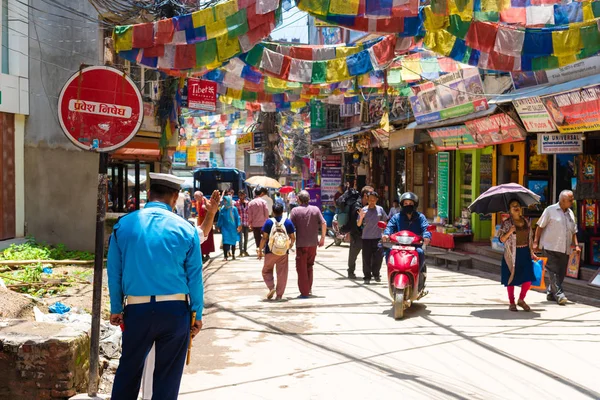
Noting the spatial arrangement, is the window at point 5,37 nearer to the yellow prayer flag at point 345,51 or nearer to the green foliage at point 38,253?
the green foliage at point 38,253

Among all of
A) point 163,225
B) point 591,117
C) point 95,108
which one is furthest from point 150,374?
point 591,117

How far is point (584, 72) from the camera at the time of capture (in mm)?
13133

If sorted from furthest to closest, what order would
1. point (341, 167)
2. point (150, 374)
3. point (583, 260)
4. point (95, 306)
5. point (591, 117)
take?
1. point (341, 167)
2. point (583, 260)
3. point (591, 117)
4. point (95, 306)
5. point (150, 374)

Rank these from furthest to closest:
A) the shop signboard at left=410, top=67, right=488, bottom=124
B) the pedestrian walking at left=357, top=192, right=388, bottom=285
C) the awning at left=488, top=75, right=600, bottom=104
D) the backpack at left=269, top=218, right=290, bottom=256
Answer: the shop signboard at left=410, top=67, right=488, bottom=124
the pedestrian walking at left=357, top=192, right=388, bottom=285
the awning at left=488, top=75, right=600, bottom=104
the backpack at left=269, top=218, right=290, bottom=256

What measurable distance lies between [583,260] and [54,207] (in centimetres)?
1125

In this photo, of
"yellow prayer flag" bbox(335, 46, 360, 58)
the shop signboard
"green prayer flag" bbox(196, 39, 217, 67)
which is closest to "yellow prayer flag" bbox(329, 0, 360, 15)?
"green prayer flag" bbox(196, 39, 217, 67)

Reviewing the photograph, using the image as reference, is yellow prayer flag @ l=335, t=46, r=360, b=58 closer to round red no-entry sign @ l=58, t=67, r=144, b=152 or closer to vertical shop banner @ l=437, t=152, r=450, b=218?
round red no-entry sign @ l=58, t=67, r=144, b=152

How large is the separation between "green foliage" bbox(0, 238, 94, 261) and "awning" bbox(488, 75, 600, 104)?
371 inches

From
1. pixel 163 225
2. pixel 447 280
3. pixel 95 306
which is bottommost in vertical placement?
pixel 447 280

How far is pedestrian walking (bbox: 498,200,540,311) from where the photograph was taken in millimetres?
10242

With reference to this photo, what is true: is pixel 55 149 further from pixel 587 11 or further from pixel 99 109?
pixel 587 11

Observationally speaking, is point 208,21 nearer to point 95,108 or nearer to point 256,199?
point 95,108

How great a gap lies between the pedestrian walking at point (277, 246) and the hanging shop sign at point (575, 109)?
226 inches

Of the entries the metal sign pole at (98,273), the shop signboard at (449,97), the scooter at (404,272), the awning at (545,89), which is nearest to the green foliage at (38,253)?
the scooter at (404,272)
